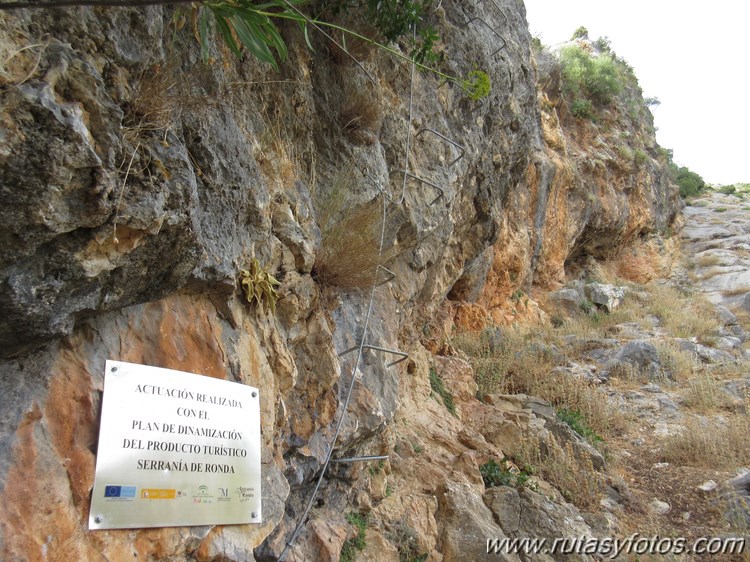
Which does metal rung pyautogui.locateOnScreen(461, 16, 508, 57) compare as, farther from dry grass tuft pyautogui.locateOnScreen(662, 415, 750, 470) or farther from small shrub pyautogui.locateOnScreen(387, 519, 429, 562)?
small shrub pyautogui.locateOnScreen(387, 519, 429, 562)

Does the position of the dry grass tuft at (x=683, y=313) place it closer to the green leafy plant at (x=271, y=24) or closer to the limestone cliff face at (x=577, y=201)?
the limestone cliff face at (x=577, y=201)

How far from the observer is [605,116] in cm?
1313

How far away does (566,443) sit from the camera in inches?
196

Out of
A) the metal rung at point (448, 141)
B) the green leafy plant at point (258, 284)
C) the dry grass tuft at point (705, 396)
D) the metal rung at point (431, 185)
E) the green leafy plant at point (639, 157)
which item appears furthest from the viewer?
the green leafy plant at point (639, 157)

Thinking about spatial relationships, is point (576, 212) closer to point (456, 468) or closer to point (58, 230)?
point (456, 468)

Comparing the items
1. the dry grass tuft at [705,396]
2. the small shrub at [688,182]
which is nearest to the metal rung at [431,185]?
the dry grass tuft at [705,396]

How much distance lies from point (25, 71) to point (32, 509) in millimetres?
1281

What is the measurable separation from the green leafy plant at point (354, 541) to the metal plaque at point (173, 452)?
0.95 metres

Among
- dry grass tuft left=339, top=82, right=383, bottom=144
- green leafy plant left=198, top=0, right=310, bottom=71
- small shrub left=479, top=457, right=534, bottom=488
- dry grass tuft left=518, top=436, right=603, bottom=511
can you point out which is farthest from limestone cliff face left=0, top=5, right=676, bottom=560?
dry grass tuft left=518, top=436, right=603, bottom=511

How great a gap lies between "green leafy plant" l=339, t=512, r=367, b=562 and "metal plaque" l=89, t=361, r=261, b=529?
95 centimetres

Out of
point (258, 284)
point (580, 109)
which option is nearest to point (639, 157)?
point (580, 109)

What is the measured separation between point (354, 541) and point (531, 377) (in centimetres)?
406

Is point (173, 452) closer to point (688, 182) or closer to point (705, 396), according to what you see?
point (705, 396)

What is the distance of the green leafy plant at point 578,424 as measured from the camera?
5.53 meters
